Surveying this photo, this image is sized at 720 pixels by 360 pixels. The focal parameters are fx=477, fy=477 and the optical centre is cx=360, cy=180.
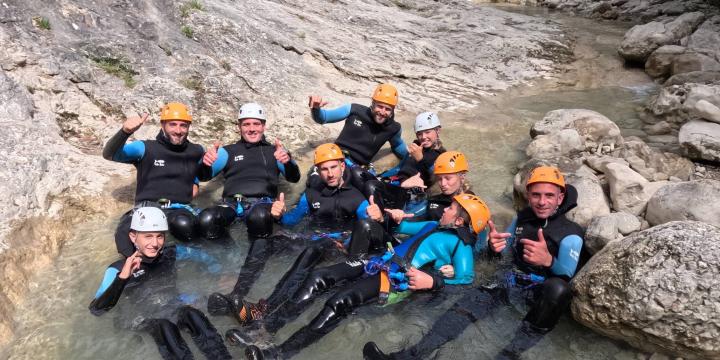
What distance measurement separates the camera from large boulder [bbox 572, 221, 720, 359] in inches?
147

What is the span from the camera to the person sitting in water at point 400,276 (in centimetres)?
438

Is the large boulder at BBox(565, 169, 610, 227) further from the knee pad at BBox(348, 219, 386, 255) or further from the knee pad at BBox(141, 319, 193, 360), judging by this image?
the knee pad at BBox(141, 319, 193, 360)

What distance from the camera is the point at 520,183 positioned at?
690 centimetres

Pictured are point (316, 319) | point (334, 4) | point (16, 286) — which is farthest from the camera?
point (334, 4)

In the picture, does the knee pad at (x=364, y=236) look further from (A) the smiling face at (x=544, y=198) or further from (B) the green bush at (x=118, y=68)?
(B) the green bush at (x=118, y=68)

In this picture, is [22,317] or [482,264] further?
[482,264]

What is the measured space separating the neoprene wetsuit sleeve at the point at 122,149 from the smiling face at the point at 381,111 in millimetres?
3390

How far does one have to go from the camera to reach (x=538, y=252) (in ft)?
15.1

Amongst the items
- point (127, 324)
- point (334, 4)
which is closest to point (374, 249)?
point (127, 324)

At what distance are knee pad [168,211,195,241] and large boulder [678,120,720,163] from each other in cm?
710

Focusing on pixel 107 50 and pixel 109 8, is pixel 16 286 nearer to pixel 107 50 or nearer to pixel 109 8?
pixel 107 50

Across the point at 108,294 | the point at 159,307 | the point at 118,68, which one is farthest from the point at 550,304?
the point at 118,68

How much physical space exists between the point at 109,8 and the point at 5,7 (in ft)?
5.72

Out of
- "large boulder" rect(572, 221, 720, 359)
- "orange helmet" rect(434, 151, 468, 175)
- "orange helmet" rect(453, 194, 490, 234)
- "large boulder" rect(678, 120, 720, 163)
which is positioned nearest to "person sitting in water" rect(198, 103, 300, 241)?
"orange helmet" rect(434, 151, 468, 175)
